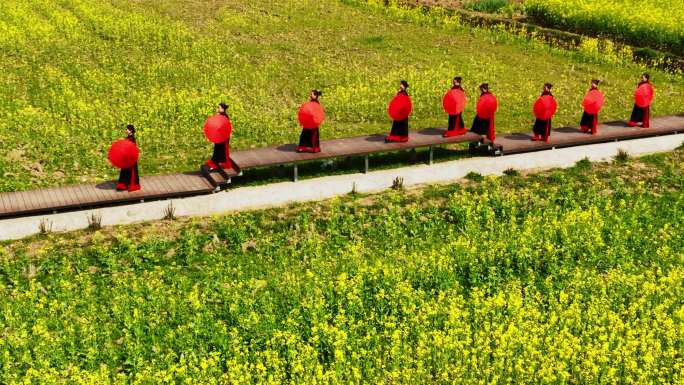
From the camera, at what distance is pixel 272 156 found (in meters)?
16.7

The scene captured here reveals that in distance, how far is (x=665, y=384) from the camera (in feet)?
33.8

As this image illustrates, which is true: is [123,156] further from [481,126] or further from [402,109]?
[481,126]

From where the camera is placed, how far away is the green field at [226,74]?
19.5m

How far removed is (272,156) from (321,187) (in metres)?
1.26

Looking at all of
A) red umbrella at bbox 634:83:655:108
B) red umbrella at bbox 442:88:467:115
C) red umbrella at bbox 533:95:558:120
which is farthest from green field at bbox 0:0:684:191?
red umbrella at bbox 442:88:467:115

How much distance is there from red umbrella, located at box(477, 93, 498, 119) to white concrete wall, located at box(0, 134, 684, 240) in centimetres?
101

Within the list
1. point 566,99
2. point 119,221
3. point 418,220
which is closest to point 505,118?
point 566,99

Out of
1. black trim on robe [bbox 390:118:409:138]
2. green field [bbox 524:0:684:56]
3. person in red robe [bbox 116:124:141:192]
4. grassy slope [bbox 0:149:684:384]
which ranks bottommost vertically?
grassy slope [bbox 0:149:684:384]

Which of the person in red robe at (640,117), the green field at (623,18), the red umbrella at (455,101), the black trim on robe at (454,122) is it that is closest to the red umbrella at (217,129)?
the red umbrella at (455,101)

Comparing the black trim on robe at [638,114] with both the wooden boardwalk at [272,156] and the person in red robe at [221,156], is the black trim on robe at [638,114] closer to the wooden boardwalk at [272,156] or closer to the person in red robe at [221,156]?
the wooden boardwalk at [272,156]

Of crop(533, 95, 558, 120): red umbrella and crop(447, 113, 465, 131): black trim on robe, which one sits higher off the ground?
crop(533, 95, 558, 120): red umbrella

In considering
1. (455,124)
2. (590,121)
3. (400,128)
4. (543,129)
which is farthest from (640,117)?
(400,128)

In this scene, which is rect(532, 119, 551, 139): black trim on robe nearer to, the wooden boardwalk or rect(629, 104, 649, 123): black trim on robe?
the wooden boardwalk

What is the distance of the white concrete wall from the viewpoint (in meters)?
14.2
